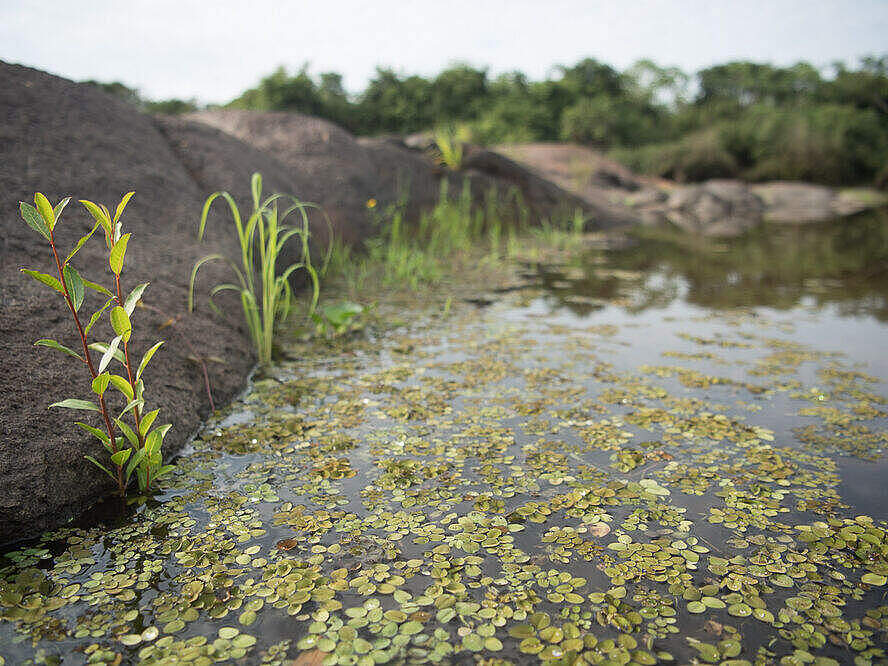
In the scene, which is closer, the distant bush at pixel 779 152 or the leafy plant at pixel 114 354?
the leafy plant at pixel 114 354

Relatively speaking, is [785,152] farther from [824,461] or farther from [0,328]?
[0,328]

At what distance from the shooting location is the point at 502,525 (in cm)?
156

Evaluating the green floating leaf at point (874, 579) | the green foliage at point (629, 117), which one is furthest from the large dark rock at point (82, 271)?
the green foliage at point (629, 117)

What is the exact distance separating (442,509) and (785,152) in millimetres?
18211

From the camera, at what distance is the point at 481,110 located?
18.2 m

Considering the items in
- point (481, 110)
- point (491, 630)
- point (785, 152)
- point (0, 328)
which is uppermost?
point (481, 110)

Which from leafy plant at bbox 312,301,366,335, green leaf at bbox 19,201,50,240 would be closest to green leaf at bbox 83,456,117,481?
green leaf at bbox 19,201,50,240

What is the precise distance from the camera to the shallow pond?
1189 mm

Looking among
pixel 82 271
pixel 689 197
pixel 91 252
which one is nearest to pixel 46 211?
pixel 82 271

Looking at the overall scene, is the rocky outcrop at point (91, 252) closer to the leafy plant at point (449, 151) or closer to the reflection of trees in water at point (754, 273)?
the reflection of trees in water at point (754, 273)

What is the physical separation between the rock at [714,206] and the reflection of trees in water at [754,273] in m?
3.26

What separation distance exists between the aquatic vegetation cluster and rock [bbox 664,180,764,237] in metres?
10.2

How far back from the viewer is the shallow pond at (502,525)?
119cm

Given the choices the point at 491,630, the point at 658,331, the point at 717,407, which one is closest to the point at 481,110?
the point at 658,331
